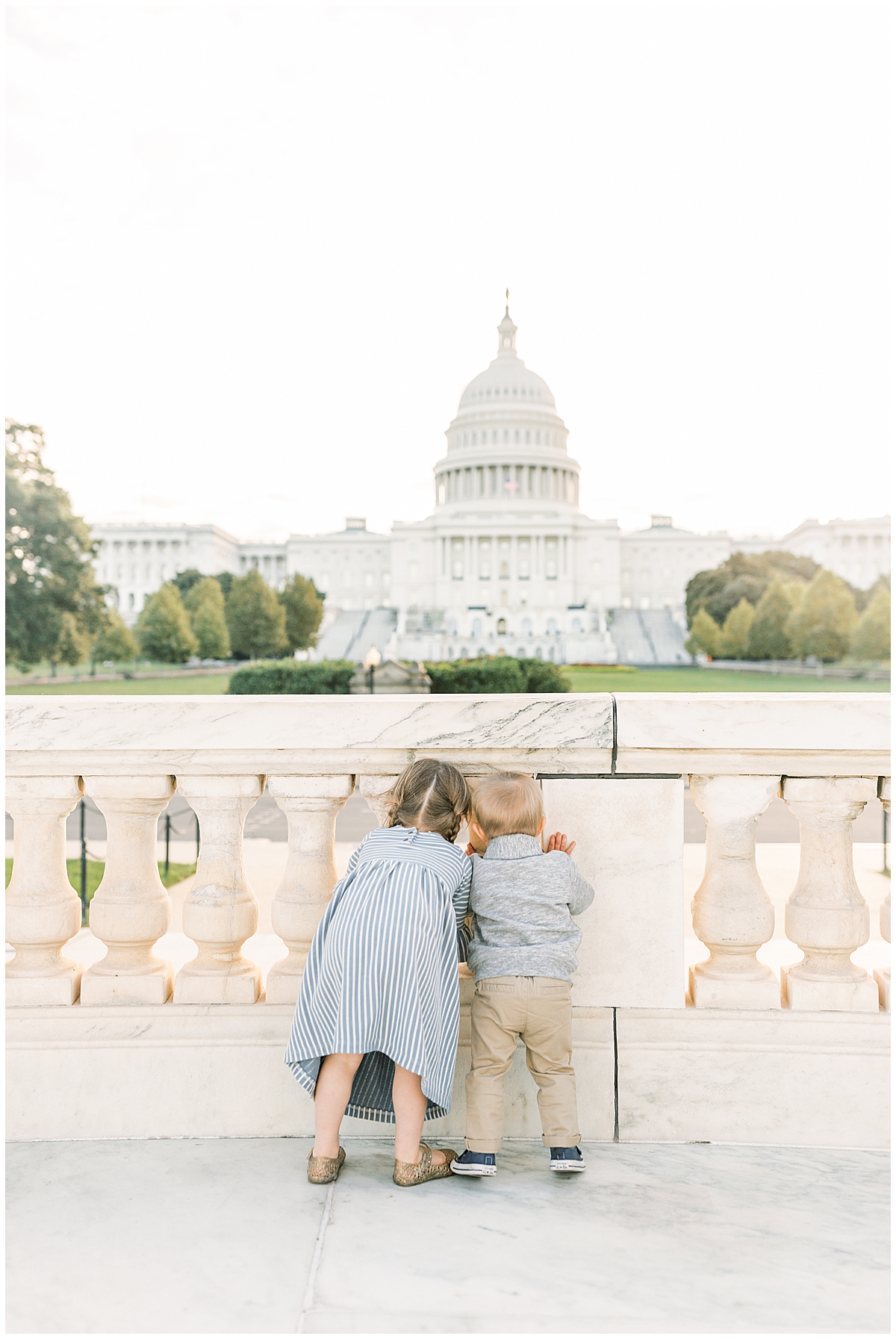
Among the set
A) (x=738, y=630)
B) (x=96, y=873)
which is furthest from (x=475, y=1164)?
(x=738, y=630)

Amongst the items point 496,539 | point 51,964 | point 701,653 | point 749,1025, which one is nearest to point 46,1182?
point 51,964

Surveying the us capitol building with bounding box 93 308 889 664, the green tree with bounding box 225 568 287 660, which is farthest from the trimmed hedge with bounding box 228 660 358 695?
the us capitol building with bounding box 93 308 889 664

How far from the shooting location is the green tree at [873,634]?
40.3 m

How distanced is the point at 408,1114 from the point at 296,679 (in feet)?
71.7

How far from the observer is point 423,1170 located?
2586 mm

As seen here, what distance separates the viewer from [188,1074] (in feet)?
9.52

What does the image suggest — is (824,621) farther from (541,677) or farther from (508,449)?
(508,449)

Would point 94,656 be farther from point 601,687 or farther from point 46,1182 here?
point 46,1182

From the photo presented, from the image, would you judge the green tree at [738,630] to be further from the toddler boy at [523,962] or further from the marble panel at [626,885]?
the toddler boy at [523,962]

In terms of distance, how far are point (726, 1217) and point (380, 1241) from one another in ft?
2.93

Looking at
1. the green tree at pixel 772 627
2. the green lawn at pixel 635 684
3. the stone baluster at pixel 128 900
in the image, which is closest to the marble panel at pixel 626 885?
the stone baluster at pixel 128 900

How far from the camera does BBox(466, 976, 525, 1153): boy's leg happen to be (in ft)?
8.82

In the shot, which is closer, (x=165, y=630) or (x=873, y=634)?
(x=873, y=634)

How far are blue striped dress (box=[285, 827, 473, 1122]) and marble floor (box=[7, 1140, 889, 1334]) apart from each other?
0.31m
